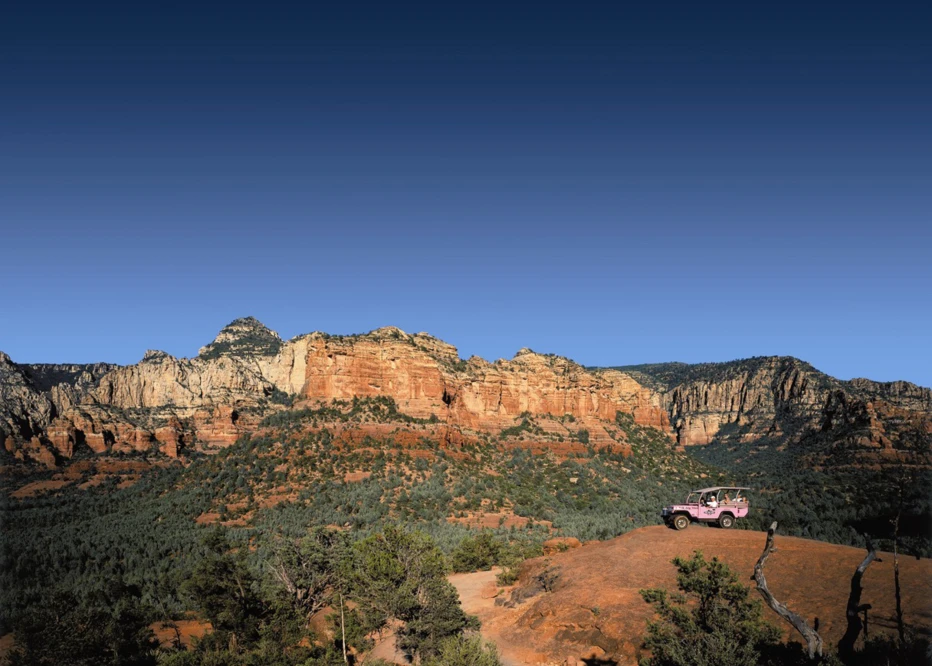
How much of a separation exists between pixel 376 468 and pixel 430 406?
15977mm

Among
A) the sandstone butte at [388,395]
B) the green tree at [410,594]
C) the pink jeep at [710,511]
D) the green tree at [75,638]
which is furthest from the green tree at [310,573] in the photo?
the sandstone butte at [388,395]

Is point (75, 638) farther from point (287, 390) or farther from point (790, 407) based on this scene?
point (790, 407)

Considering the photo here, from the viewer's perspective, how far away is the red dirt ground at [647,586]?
57.6 ft

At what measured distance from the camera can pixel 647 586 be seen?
22750 mm

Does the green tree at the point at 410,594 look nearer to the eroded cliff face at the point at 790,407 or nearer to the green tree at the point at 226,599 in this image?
the green tree at the point at 226,599

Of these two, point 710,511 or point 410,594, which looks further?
point 710,511

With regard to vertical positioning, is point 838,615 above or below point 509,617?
above

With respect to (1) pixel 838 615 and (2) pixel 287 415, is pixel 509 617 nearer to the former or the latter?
(1) pixel 838 615

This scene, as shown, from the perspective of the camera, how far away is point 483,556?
3778cm

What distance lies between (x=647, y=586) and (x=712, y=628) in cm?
980

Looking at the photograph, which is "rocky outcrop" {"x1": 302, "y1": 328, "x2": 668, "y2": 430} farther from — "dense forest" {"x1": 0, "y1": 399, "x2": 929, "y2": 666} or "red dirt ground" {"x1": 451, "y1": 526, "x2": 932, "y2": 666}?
"red dirt ground" {"x1": 451, "y1": 526, "x2": 932, "y2": 666}

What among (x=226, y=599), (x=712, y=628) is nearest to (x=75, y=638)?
(x=226, y=599)

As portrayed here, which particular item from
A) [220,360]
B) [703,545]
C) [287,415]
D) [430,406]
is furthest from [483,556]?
[220,360]

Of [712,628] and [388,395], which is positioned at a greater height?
[388,395]
